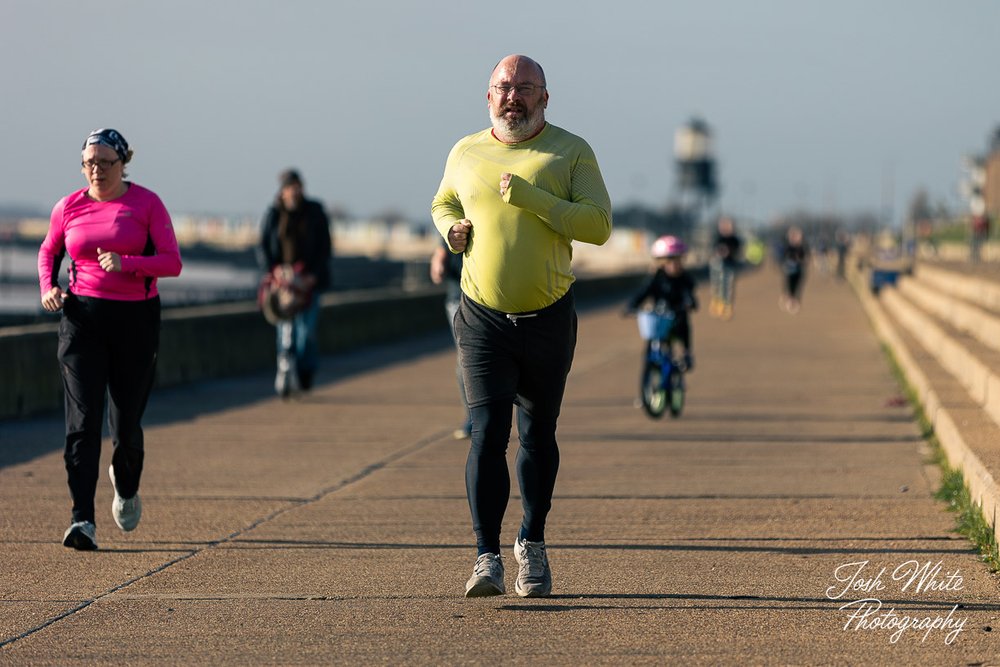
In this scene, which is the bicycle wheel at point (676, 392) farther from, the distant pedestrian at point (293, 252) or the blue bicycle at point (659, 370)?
the distant pedestrian at point (293, 252)

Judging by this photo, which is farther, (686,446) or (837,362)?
(837,362)

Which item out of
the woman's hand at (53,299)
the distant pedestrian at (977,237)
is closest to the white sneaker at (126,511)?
the woman's hand at (53,299)

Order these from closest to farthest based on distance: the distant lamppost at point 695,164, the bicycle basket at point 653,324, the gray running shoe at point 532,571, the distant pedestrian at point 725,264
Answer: the gray running shoe at point 532,571 < the bicycle basket at point 653,324 < the distant pedestrian at point 725,264 < the distant lamppost at point 695,164

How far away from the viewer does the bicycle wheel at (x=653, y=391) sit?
13.5 meters

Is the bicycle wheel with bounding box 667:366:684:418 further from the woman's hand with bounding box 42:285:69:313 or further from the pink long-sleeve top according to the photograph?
the woman's hand with bounding box 42:285:69:313

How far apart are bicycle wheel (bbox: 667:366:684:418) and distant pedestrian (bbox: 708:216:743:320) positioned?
17.9m

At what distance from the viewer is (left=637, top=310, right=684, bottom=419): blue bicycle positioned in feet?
44.2

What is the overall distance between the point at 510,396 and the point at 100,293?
2219 millimetres

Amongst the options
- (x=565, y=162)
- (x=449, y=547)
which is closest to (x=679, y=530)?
(x=449, y=547)

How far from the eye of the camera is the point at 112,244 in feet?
24.9

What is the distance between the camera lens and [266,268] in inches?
583

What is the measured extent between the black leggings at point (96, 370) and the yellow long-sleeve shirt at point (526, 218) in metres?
1.98

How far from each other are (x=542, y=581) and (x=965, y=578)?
5.60 ft

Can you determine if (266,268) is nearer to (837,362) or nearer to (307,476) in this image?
(307,476)
